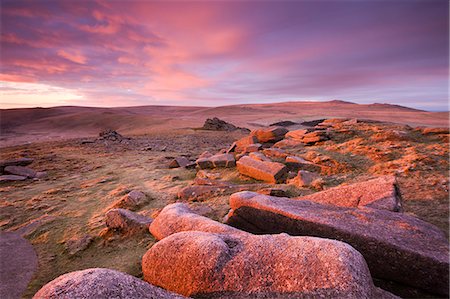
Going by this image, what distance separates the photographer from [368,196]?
4172mm

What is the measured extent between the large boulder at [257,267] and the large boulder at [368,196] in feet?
6.03

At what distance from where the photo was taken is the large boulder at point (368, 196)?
3910 millimetres

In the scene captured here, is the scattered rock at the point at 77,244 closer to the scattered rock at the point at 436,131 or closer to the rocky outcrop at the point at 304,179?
the rocky outcrop at the point at 304,179

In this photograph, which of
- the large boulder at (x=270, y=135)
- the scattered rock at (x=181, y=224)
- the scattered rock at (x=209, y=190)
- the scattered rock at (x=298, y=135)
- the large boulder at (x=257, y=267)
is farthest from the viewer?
the large boulder at (x=270, y=135)

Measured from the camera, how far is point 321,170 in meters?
6.64

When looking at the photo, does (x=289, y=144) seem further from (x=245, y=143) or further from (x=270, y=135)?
(x=245, y=143)

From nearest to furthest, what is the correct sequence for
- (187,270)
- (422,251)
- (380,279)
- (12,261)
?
1. (187,270)
2. (422,251)
3. (380,279)
4. (12,261)

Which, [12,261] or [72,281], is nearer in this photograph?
[72,281]

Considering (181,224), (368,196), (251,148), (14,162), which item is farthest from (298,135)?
(14,162)

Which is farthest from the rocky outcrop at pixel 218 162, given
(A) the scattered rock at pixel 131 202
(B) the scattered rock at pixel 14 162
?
(B) the scattered rock at pixel 14 162

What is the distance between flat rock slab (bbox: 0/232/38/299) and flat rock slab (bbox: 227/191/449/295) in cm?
311

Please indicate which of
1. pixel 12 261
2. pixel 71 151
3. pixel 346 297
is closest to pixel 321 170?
pixel 346 297

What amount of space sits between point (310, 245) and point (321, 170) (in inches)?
181

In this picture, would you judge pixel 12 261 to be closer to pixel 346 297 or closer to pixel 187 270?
pixel 187 270
